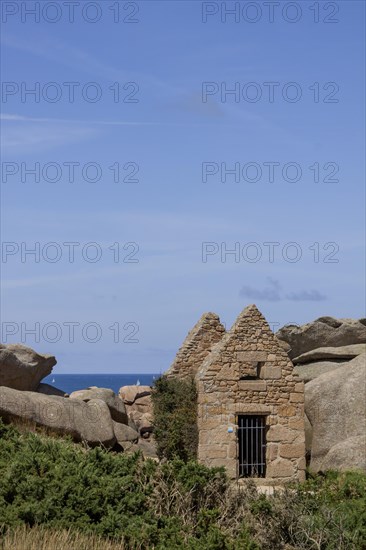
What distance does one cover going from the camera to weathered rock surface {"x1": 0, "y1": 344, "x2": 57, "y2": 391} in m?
31.8

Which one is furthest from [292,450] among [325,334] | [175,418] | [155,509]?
[155,509]

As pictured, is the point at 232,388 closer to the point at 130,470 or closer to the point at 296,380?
the point at 296,380

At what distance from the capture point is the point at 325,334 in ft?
113

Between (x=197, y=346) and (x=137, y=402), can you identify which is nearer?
(x=197, y=346)

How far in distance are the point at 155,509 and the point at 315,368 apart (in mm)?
18578

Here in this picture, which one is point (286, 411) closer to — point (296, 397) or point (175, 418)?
point (296, 397)

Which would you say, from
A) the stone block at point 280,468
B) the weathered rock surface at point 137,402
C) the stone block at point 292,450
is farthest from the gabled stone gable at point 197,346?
the weathered rock surface at point 137,402

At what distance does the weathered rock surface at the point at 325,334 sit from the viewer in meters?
34.3

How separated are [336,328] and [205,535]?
21481 mm

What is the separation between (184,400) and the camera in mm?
26484

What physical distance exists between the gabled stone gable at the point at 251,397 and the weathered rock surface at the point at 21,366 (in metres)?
8.94

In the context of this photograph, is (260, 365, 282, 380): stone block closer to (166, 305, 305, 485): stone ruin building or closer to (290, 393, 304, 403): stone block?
(166, 305, 305, 485): stone ruin building

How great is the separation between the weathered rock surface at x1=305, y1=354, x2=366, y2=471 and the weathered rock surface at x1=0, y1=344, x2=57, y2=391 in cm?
1005

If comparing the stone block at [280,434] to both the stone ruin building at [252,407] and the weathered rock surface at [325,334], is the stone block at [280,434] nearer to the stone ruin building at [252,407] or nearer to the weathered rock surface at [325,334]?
the stone ruin building at [252,407]
